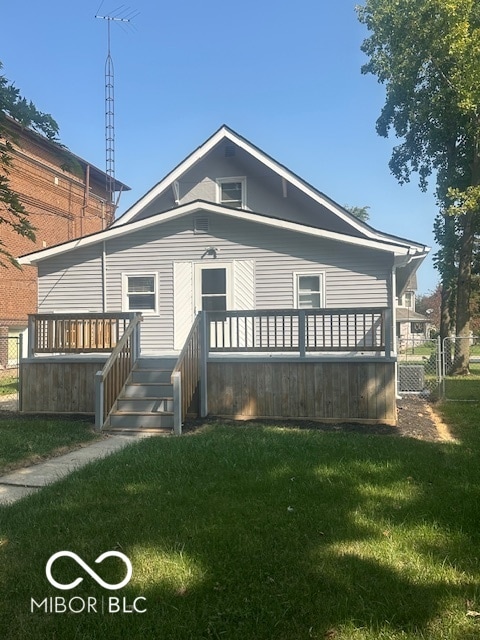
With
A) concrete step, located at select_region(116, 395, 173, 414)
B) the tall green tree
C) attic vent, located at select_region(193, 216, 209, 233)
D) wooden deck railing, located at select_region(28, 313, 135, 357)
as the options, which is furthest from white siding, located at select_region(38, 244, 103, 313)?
the tall green tree

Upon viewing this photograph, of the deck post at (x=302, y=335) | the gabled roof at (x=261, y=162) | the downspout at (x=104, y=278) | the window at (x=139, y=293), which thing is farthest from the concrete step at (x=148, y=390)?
the gabled roof at (x=261, y=162)

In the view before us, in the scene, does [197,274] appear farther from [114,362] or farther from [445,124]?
[445,124]

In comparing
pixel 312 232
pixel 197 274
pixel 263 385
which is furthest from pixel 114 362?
pixel 312 232

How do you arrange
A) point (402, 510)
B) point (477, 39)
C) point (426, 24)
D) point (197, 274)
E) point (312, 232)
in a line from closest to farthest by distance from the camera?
point (402, 510) < point (312, 232) < point (197, 274) < point (477, 39) < point (426, 24)

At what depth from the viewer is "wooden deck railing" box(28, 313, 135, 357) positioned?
988cm

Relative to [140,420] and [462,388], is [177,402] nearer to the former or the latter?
[140,420]

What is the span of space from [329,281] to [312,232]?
122cm

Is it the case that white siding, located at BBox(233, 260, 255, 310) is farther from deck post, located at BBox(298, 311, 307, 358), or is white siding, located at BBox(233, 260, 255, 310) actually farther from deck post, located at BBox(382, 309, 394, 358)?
deck post, located at BBox(382, 309, 394, 358)

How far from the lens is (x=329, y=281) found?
11914 millimetres

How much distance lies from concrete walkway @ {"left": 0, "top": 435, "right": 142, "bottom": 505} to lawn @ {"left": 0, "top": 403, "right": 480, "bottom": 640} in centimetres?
34

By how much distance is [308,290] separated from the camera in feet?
39.9

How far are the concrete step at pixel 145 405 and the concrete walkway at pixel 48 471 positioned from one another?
1.19 metres

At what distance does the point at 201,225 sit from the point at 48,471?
24.4 feet

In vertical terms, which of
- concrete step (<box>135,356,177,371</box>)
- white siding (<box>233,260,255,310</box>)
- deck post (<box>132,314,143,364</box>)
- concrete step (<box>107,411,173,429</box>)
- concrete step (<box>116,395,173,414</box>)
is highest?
white siding (<box>233,260,255,310</box>)
